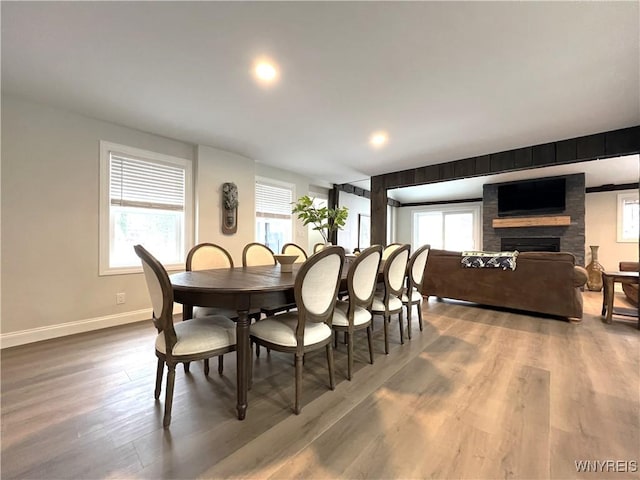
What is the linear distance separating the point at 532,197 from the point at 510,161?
136 inches

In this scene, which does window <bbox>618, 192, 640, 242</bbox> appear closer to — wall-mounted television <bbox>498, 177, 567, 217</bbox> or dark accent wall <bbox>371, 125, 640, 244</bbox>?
wall-mounted television <bbox>498, 177, 567, 217</bbox>

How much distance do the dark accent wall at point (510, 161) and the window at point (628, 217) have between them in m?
4.30

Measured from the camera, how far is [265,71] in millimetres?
2152

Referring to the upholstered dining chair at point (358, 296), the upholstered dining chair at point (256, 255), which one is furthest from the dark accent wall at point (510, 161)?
the upholstered dining chair at point (358, 296)

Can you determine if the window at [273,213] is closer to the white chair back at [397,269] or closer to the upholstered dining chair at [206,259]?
the upholstered dining chair at [206,259]

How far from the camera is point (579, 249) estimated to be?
6012 mm

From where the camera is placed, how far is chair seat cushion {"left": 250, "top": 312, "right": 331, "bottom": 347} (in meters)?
1.62

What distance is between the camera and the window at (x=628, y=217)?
19.6ft

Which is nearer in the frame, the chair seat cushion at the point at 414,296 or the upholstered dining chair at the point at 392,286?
→ the upholstered dining chair at the point at 392,286

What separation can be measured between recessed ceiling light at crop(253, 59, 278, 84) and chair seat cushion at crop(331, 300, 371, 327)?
1.95 meters

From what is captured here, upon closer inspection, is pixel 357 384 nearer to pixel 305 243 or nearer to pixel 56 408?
pixel 56 408

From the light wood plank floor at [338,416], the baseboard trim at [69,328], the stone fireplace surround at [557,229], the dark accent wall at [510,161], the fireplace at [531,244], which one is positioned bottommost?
the light wood plank floor at [338,416]

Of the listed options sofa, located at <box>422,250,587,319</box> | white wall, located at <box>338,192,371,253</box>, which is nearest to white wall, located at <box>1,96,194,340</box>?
sofa, located at <box>422,250,587,319</box>

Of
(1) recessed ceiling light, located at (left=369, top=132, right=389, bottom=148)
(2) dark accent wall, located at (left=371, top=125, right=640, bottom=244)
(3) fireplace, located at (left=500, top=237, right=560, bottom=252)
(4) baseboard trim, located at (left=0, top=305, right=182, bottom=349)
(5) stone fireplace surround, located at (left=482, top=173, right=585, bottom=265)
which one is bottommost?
(4) baseboard trim, located at (left=0, top=305, right=182, bottom=349)
